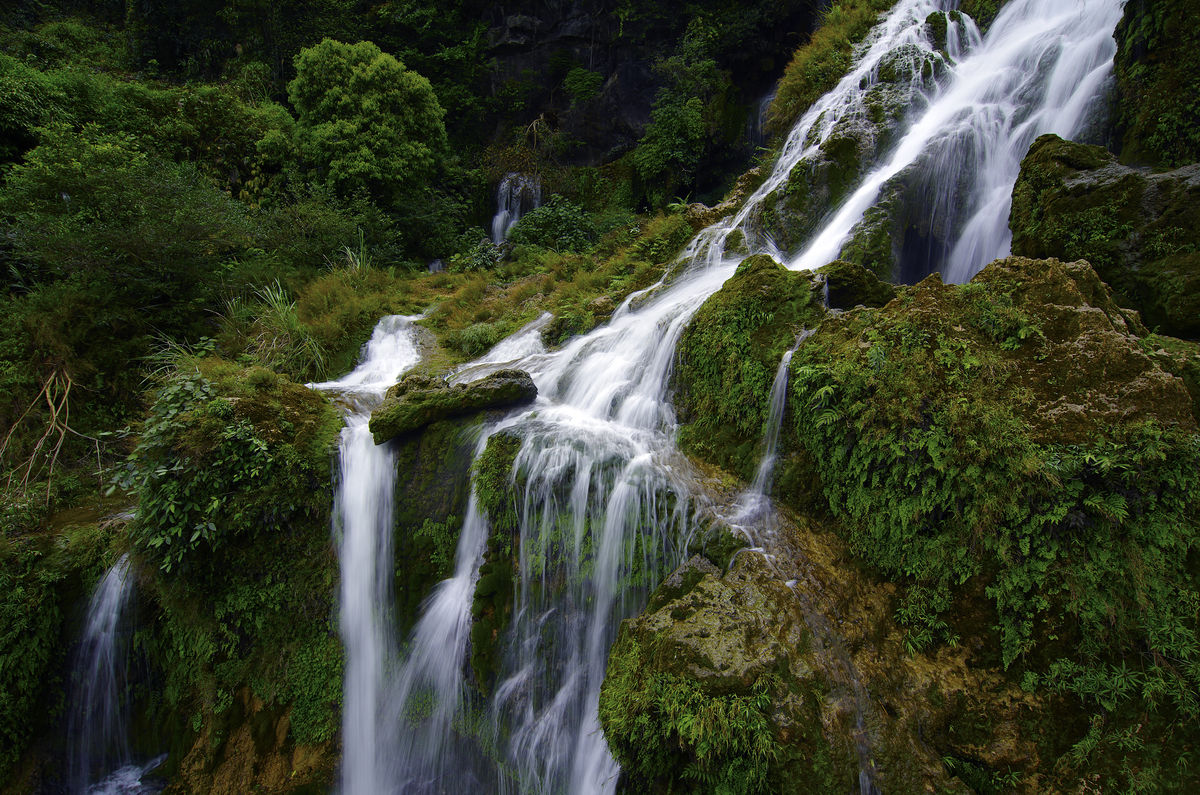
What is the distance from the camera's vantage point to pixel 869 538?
391 centimetres

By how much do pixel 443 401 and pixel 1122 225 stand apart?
7189mm

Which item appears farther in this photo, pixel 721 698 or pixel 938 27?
pixel 938 27

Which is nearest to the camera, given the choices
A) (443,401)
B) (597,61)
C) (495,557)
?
(495,557)

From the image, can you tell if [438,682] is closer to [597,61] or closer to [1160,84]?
[1160,84]

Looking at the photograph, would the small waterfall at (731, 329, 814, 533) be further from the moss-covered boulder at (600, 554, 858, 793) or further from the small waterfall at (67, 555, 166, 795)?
the small waterfall at (67, 555, 166, 795)

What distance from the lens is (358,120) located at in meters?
13.9

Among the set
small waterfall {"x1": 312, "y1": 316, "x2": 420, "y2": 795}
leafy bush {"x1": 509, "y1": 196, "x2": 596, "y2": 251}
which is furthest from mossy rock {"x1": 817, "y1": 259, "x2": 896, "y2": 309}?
leafy bush {"x1": 509, "y1": 196, "x2": 596, "y2": 251}

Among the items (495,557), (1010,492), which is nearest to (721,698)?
(1010,492)

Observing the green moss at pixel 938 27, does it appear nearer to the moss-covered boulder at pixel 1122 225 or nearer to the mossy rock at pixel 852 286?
the moss-covered boulder at pixel 1122 225

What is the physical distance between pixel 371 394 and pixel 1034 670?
816 centimetres

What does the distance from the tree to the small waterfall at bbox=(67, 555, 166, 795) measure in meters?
11.4

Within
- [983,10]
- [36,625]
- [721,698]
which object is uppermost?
[983,10]

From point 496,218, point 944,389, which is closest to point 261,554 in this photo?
point 944,389

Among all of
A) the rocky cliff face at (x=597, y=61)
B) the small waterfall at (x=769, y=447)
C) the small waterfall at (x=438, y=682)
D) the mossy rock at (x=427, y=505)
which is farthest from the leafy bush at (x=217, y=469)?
the rocky cliff face at (x=597, y=61)
